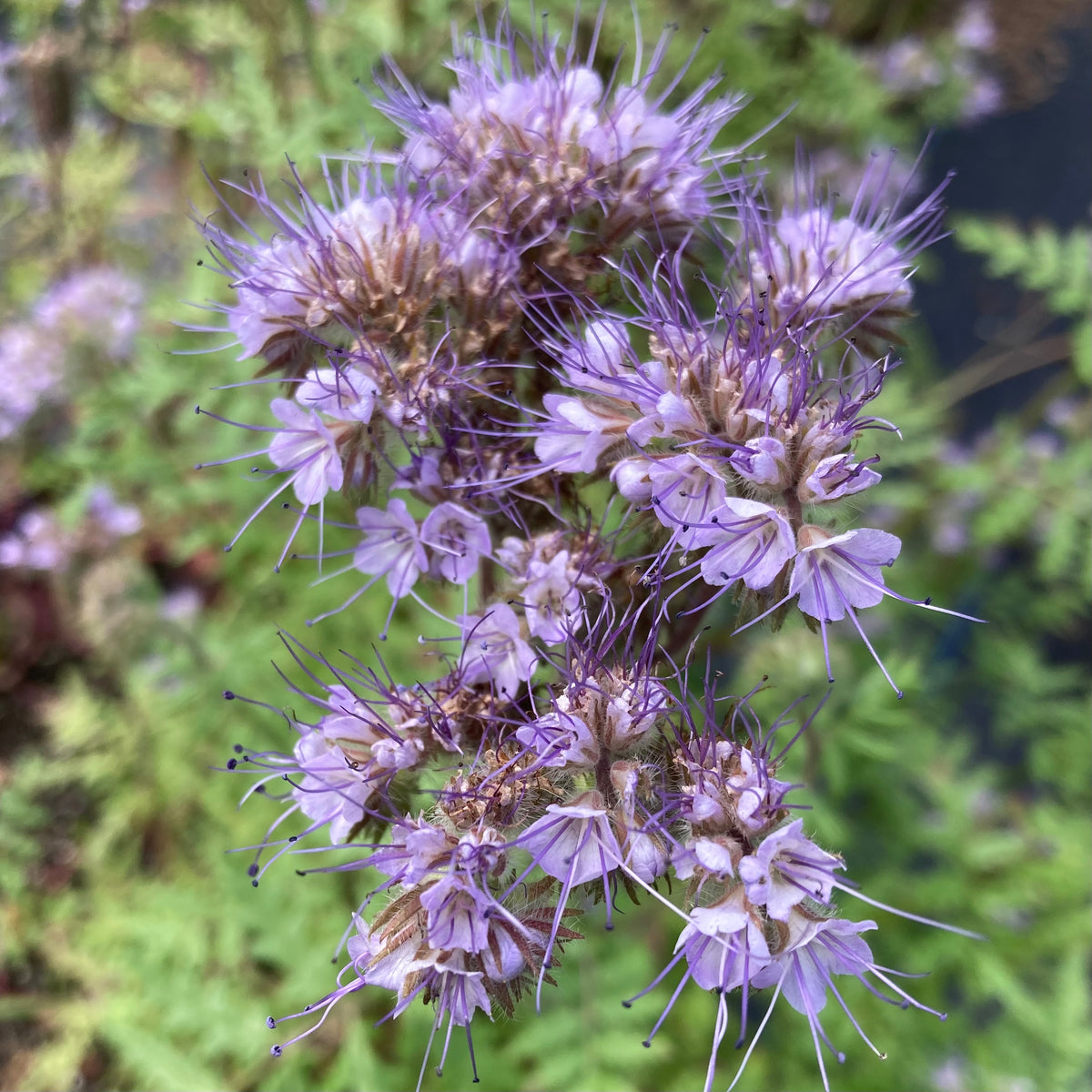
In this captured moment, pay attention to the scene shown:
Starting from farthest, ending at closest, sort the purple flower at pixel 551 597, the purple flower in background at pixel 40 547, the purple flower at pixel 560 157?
the purple flower in background at pixel 40 547 < the purple flower at pixel 560 157 < the purple flower at pixel 551 597

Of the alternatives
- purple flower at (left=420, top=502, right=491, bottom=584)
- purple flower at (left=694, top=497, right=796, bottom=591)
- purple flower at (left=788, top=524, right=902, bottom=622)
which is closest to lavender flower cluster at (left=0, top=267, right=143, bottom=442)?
purple flower at (left=420, top=502, right=491, bottom=584)

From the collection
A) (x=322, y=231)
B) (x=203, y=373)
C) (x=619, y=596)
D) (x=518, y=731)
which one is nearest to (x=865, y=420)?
(x=619, y=596)

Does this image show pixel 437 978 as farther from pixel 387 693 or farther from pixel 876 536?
pixel 876 536

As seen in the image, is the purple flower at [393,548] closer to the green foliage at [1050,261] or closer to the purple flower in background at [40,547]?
the purple flower in background at [40,547]

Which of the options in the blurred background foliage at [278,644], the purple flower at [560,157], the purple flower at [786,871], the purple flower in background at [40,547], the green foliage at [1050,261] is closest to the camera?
the purple flower at [786,871]

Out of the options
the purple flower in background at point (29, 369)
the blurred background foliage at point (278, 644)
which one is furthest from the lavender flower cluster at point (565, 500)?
the purple flower in background at point (29, 369)

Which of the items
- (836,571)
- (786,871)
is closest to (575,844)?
(786,871)
